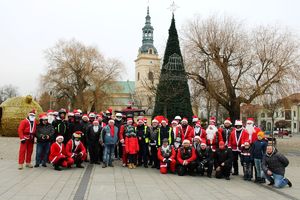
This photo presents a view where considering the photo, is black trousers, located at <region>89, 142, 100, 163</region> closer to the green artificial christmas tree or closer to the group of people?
the group of people

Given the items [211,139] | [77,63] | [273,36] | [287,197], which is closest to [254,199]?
[287,197]

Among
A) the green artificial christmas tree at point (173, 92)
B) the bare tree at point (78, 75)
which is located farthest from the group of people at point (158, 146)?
the bare tree at point (78, 75)

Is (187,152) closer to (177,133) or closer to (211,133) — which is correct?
(177,133)

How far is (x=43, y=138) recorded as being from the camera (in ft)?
39.5

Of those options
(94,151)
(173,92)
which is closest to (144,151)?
(94,151)

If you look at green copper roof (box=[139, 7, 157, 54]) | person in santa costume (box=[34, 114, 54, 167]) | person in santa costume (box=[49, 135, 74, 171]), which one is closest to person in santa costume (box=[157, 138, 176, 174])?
person in santa costume (box=[49, 135, 74, 171])

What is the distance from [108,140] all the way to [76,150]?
3.74ft

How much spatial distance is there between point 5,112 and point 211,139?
657 inches

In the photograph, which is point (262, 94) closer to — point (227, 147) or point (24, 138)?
point (227, 147)

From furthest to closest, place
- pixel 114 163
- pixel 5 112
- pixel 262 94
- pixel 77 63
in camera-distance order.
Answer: pixel 77 63 < pixel 5 112 < pixel 262 94 < pixel 114 163

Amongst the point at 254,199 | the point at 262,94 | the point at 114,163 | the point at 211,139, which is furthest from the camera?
the point at 262,94

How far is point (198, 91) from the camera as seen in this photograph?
24375 mm

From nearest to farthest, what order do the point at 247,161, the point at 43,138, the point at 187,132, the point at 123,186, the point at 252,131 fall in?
1. the point at 123,186
2. the point at 247,161
3. the point at 252,131
4. the point at 43,138
5. the point at 187,132

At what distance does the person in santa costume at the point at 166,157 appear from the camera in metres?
11.4
